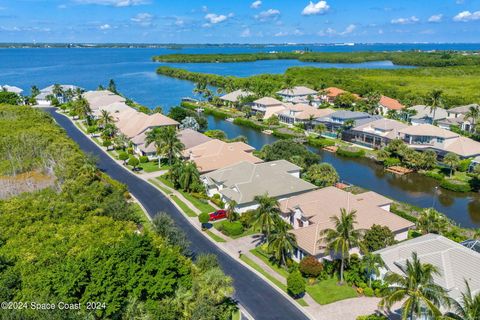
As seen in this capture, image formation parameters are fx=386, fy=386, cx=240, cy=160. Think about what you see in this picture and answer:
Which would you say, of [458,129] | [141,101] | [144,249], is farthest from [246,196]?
[141,101]

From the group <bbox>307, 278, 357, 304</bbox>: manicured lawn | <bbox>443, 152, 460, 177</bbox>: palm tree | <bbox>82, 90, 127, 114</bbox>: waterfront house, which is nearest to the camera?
<bbox>307, 278, 357, 304</bbox>: manicured lawn

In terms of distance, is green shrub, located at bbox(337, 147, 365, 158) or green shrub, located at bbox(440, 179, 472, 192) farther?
green shrub, located at bbox(337, 147, 365, 158)

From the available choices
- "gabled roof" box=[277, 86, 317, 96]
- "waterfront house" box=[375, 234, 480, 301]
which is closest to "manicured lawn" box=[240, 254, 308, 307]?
"waterfront house" box=[375, 234, 480, 301]

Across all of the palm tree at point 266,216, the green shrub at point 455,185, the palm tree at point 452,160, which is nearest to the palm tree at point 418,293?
the palm tree at point 266,216

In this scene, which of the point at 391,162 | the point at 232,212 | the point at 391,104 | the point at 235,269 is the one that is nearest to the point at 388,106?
the point at 391,104

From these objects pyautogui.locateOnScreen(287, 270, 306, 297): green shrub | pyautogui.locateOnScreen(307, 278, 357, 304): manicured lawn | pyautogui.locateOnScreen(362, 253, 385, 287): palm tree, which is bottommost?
pyautogui.locateOnScreen(307, 278, 357, 304): manicured lawn

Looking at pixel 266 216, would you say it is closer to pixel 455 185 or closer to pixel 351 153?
pixel 455 185

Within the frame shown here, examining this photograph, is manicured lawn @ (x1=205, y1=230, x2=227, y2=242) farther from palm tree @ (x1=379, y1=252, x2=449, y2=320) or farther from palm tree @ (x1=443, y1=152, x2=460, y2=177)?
palm tree @ (x1=443, y1=152, x2=460, y2=177)
